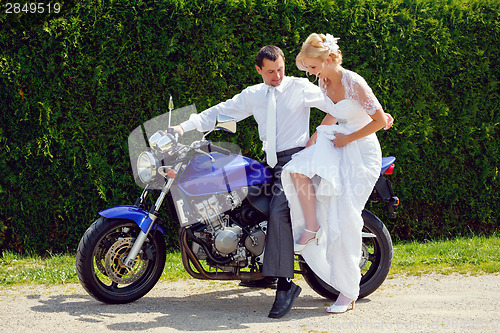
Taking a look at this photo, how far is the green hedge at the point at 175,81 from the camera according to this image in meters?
6.07

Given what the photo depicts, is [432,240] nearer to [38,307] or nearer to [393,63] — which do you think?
[393,63]

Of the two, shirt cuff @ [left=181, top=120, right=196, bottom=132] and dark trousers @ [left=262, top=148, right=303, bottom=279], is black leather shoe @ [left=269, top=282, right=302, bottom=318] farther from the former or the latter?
shirt cuff @ [left=181, top=120, right=196, bottom=132]

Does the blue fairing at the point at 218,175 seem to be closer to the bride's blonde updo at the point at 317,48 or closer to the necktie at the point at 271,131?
the necktie at the point at 271,131

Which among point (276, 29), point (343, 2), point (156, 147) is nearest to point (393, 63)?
point (343, 2)

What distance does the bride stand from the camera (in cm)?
432

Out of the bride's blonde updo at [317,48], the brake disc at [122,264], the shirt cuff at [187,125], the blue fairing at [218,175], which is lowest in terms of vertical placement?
the brake disc at [122,264]

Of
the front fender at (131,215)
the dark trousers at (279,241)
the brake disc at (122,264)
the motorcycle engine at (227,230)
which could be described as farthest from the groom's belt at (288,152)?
the brake disc at (122,264)

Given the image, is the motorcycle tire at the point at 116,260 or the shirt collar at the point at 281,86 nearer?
the motorcycle tire at the point at 116,260

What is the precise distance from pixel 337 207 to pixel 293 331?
3.06 ft

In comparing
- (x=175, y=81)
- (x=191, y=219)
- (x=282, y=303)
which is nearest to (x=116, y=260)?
(x=191, y=219)

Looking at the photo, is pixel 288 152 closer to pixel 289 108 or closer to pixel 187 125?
pixel 289 108

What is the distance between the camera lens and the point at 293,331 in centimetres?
394

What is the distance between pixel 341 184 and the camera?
4414 mm

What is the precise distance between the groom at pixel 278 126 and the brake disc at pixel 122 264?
0.90m
